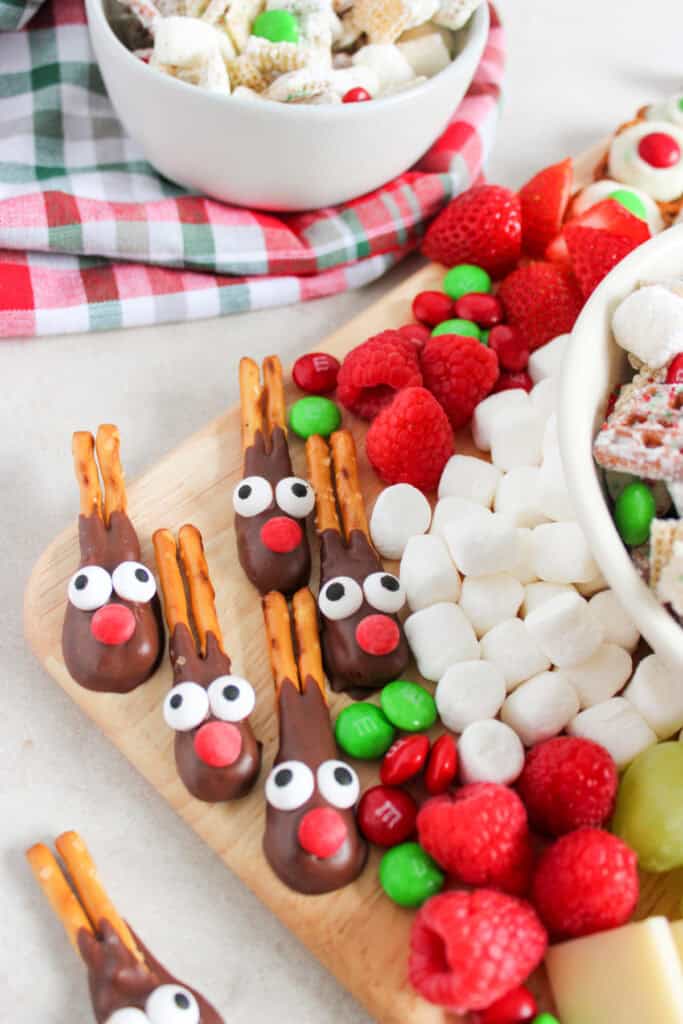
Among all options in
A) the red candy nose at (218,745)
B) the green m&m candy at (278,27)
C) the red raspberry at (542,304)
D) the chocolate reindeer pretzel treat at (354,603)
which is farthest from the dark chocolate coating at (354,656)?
the green m&m candy at (278,27)

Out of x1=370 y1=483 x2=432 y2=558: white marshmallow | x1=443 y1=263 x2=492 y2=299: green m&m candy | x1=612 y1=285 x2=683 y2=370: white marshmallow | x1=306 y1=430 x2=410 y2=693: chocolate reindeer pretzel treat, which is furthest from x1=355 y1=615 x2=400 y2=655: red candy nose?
A: x1=443 y1=263 x2=492 y2=299: green m&m candy

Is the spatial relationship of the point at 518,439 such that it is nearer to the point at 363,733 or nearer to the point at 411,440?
the point at 411,440

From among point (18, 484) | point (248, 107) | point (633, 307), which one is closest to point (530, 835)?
point (633, 307)

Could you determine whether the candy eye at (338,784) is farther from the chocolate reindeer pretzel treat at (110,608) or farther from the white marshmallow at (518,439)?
the white marshmallow at (518,439)

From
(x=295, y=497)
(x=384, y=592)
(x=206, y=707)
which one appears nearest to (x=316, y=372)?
(x=295, y=497)

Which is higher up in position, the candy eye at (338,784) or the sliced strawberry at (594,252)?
the sliced strawberry at (594,252)

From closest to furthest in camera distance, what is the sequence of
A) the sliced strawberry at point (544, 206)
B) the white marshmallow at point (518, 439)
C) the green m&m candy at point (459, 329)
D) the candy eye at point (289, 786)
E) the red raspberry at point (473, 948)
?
the red raspberry at point (473, 948)
the candy eye at point (289, 786)
the white marshmallow at point (518, 439)
the green m&m candy at point (459, 329)
the sliced strawberry at point (544, 206)

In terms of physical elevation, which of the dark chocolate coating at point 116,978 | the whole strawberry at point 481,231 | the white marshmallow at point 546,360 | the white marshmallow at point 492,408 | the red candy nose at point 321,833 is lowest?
the dark chocolate coating at point 116,978
